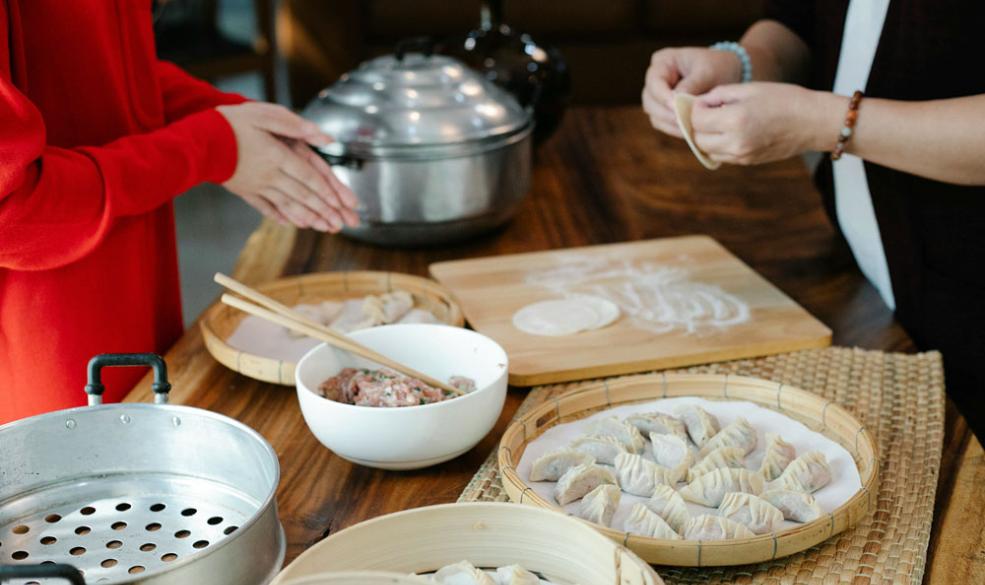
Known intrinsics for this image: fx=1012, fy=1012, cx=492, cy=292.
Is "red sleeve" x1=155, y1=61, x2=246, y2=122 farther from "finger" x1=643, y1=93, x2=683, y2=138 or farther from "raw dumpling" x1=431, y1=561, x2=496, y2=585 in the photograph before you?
"raw dumpling" x1=431, y1=561, x2=496, y2=585

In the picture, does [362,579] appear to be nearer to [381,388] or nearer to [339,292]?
[381,388]

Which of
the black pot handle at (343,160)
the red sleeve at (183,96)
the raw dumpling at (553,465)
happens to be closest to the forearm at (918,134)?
the raw dumpling at (553,465)

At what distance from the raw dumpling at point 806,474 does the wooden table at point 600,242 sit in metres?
0.11

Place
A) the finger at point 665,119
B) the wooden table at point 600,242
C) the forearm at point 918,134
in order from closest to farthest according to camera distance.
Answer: the wooden table at point 600,242, the forearm at point 918,134, the finger at point 665,119

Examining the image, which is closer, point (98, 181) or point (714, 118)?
point (98, 181)

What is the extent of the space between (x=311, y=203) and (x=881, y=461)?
757 mm

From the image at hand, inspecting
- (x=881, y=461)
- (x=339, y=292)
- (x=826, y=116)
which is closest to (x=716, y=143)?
(x=826, y=116)

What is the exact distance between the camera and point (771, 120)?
1.25 metres

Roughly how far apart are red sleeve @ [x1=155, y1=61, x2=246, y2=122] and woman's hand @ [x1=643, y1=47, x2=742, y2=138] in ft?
1.95

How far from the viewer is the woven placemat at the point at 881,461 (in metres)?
0.83

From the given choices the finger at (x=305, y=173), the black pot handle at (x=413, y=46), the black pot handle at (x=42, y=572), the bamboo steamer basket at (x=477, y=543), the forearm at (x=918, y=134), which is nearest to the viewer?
the black pot handle at (x=42, y=572)

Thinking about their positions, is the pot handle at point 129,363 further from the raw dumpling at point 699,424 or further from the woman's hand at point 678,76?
the woman's hand at point 678,76

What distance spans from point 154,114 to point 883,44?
95 centimetres

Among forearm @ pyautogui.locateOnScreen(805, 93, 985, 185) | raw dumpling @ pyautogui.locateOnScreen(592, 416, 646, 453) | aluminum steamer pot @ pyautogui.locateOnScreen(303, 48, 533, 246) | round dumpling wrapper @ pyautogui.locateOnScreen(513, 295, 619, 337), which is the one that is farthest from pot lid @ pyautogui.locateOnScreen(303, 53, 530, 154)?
raw dumpling @ pyautogui.locateOnScreen(592, 416, 646, 453)
